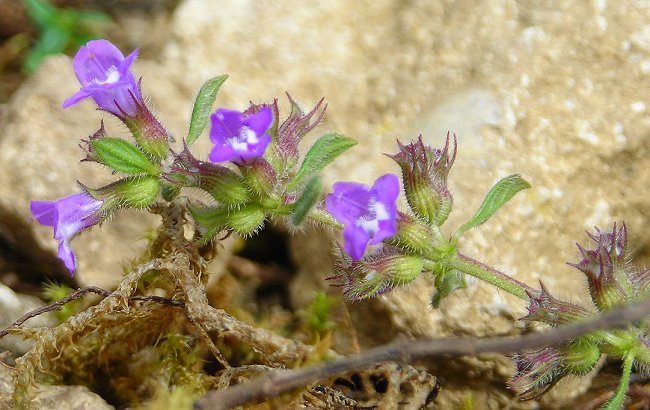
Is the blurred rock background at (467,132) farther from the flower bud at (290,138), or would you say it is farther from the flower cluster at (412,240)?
the flower bud at (290,138)

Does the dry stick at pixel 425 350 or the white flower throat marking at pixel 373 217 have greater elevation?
the white flower throat marking at pixel 373 217

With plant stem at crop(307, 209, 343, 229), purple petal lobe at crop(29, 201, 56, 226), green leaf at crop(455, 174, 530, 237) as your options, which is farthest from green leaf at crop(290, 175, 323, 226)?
purple petal lobe at crop(29, 201, 56, 226)

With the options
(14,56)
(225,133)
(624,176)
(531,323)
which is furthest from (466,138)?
(14,56)

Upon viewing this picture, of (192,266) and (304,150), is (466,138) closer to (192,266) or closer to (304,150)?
(304,150)

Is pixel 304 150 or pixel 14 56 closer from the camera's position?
pixel 304 150

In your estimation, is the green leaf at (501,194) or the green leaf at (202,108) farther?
the green leaf at (501,194)

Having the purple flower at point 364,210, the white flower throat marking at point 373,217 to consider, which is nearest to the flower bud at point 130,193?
the purple flower at point 364,210

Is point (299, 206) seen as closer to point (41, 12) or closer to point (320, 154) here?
point (320, 154)
